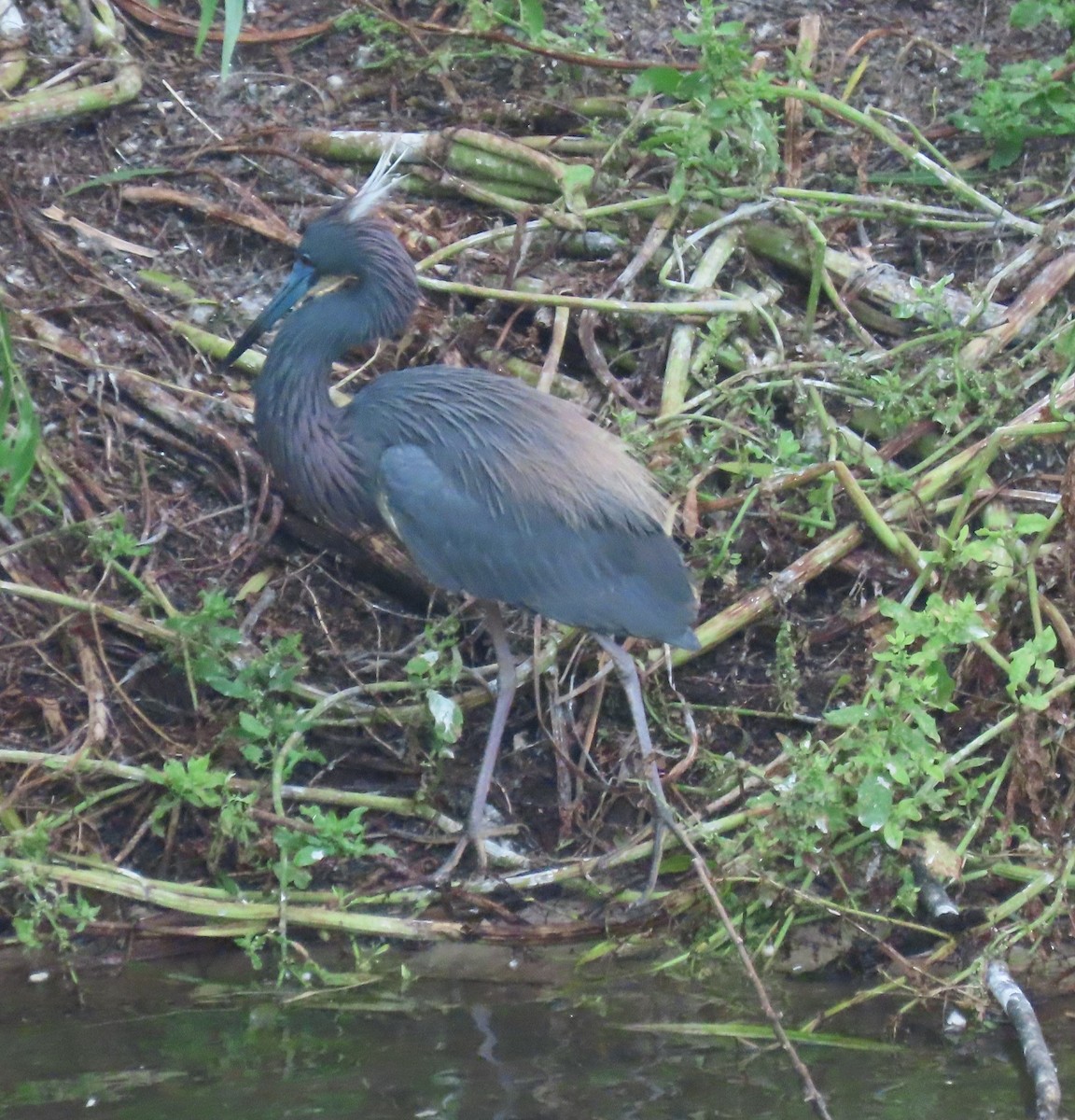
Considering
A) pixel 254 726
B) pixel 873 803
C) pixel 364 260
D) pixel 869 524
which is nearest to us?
pixel 873 803

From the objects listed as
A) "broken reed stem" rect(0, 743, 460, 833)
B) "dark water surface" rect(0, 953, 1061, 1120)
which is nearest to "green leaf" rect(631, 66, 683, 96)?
"broken reed stem" rect(0, 743, 460, 833)

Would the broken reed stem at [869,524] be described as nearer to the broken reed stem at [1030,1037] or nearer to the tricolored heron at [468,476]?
the tricolored heron at [468,476]

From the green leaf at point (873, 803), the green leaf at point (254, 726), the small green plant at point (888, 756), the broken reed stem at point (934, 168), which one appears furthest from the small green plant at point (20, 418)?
the broken reed stem at point (934, 168)

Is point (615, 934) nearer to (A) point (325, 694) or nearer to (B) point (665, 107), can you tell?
(A) point (325, 694)

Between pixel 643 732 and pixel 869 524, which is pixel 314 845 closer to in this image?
pixel 643 732

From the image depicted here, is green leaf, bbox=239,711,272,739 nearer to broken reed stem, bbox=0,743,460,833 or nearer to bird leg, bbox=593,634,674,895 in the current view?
broken reed stem, bbox=0,743,460,833

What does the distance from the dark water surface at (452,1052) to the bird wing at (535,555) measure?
908mm

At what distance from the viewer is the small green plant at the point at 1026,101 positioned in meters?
5.69

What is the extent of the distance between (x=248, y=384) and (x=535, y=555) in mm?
1417

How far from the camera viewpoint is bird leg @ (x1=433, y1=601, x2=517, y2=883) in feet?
13.2

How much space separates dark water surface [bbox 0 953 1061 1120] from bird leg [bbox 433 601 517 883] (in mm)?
286

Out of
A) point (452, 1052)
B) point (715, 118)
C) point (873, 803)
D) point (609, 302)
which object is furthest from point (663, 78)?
point (452, 1052)

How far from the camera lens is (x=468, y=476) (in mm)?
4203

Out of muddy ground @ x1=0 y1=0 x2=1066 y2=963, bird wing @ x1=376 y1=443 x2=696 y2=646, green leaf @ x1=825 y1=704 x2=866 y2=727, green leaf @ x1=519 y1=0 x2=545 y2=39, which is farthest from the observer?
green leaf @ x1=519 y1=0 x2=545 y2=39
